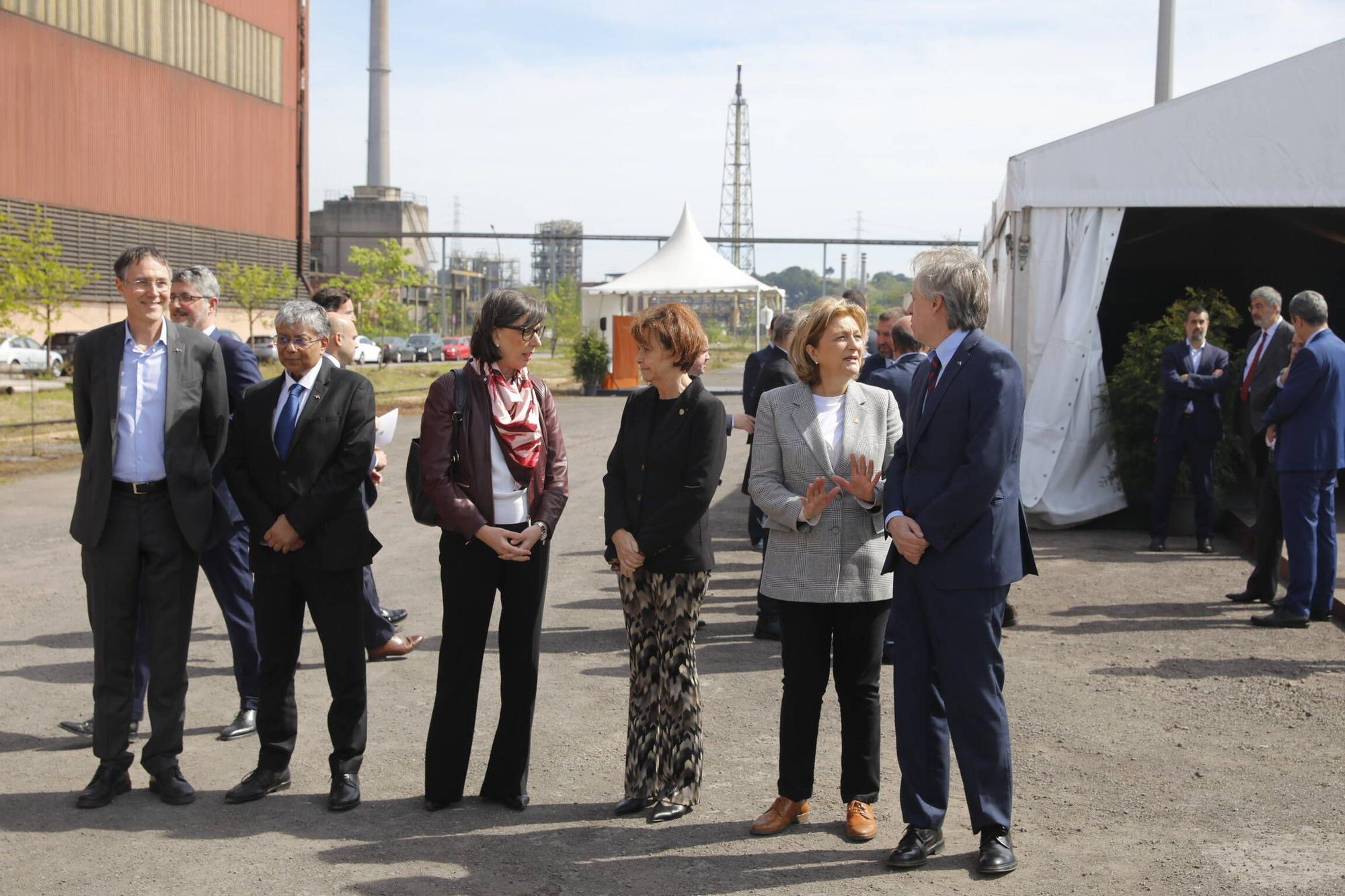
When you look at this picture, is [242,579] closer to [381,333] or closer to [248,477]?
[248,477]

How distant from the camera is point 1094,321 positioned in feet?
38.6

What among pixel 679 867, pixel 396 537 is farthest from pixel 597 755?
pixel 396 537

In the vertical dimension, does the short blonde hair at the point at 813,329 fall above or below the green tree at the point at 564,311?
below

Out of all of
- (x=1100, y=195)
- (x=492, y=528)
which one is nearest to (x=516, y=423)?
(x=492, y=528)

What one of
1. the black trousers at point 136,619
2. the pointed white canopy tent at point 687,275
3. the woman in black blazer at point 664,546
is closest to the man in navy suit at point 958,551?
the woman in black blazer at point 664,546

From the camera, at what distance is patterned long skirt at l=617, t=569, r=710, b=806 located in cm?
479

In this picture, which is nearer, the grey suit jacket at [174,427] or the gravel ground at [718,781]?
the gravel ground at [718,781]

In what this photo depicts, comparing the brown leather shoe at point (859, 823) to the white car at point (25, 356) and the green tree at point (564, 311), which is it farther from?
the green tree at point (564, 311)

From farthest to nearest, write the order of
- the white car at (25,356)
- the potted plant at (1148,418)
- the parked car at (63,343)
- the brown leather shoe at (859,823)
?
→ the parked car at (63,343), the white car at (25,356), the potted plant at (1148,418), the brown leather shoe at (859,823)

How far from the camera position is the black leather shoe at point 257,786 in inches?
194

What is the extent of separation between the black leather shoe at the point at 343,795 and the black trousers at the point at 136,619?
24.4 inches

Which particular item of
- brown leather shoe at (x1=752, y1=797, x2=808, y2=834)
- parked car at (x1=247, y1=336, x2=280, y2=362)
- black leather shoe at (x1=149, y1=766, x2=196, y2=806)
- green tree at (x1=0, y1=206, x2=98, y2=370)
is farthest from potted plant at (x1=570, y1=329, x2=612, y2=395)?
brown leather shoe at (x1=752, y1=797, x2=808, y2=834)

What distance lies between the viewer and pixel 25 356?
38406mm

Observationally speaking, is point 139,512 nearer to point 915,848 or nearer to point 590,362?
point 915,848
